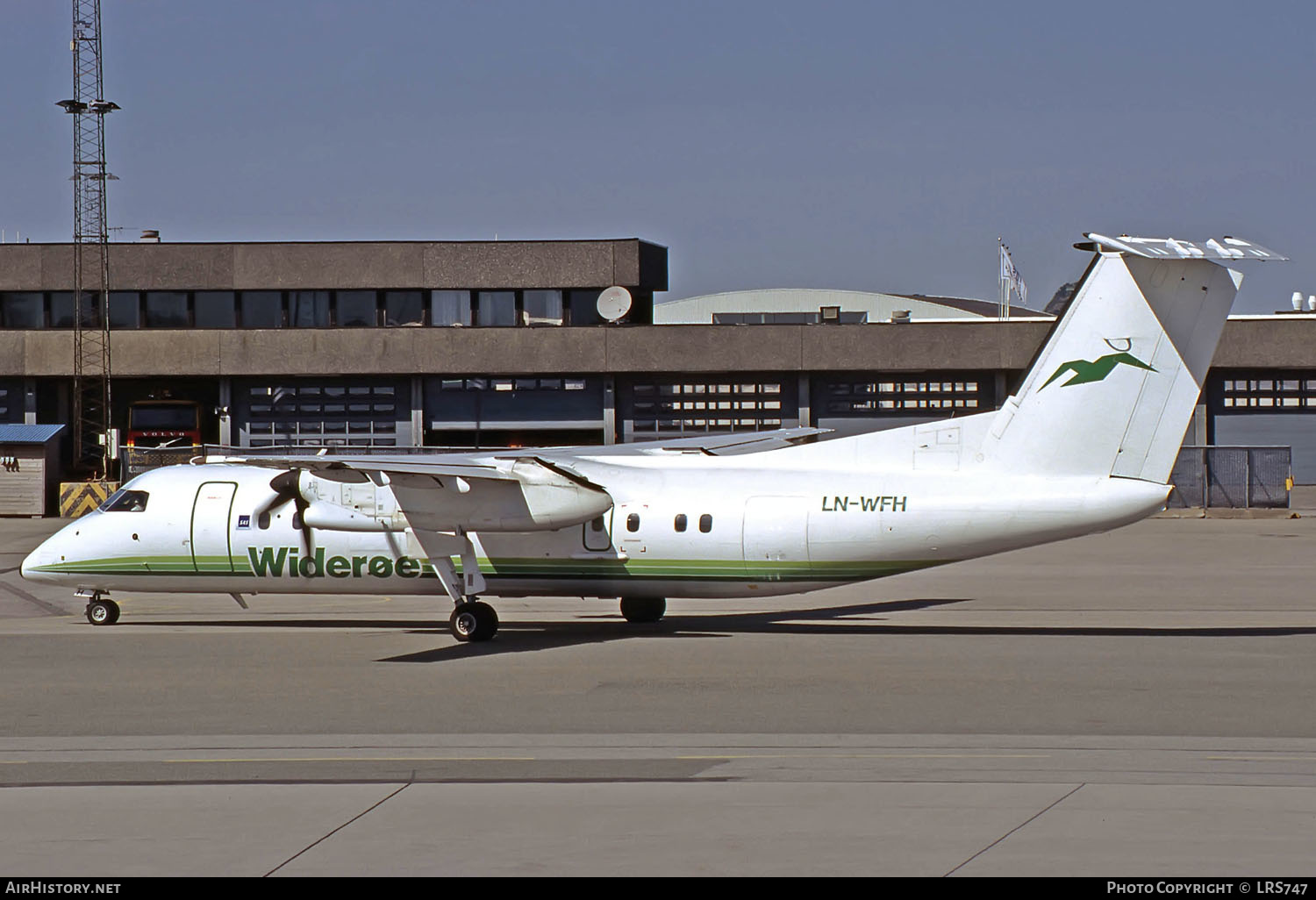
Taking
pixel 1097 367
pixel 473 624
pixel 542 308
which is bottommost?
pixel 473 624

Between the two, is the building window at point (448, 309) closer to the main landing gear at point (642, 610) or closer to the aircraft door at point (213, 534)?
the aircraft door at point (213, 534)

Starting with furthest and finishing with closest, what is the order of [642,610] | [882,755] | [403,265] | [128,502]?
[403,265]
[128,502]
[642,610]
[882,755]

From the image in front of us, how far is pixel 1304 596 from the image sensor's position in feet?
82.3

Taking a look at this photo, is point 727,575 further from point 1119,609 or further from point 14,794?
point 14,794

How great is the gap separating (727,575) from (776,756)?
786 centimetres

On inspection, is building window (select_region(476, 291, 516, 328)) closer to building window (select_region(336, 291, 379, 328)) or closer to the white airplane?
building window (select_region(336, 291, 379, 328))

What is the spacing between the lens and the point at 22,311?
57969mm

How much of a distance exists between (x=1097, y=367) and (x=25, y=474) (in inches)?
1676

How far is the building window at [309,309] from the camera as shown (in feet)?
187

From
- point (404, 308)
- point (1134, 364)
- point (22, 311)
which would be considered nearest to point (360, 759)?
point (1134, 364)

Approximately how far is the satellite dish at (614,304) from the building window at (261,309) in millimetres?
12670

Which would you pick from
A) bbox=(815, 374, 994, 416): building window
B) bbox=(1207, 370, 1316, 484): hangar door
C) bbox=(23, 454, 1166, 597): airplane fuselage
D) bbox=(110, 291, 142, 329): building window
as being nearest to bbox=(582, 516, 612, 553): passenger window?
bbox=(23, 454, 1166, 597): airplane fuselage

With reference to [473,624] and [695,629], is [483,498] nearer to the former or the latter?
[473,624]

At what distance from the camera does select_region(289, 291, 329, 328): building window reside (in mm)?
56938
